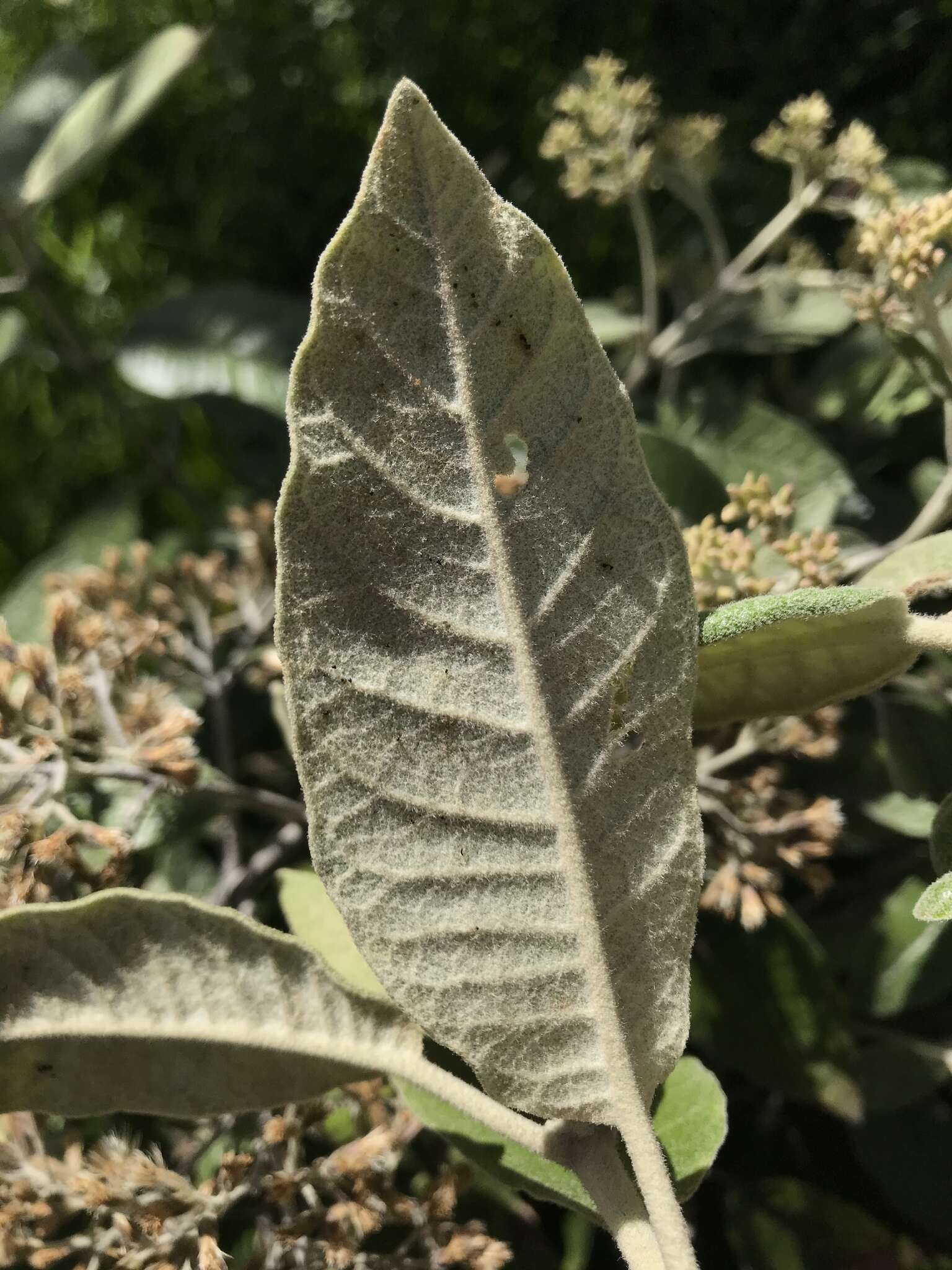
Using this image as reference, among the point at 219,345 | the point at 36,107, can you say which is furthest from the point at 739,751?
Answer: the point at 36,107

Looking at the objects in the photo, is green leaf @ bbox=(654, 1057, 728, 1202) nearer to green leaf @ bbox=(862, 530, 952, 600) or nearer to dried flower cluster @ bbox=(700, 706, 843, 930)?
dried flower cluster @ bbox=(700, 706, 843, 930)

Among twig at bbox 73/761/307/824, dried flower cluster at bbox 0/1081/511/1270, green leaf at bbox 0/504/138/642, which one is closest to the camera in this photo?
dried flower cluster at bbox 0/1081/511/1270

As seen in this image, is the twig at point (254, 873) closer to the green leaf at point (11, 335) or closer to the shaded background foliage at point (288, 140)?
the shaded background foliage at point (288, 140)

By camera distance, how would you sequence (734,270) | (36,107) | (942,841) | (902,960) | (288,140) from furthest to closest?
(288,140) < (36,107) < (734,270) < (902,960) < (942,841)

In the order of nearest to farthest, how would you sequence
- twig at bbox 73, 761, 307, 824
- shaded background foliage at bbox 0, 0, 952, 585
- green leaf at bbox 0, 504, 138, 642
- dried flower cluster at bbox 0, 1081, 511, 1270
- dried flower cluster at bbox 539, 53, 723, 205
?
dried flower cluster at bbox 0, 1081, 511, 1270 → twig at bbox 73, 761, 307, 824 → dried flower cluster at bbox 539, 53, 723, 205 → green leaf at bbox 0, 504, 138, 642 → shaded background foliage at bbox 0, 0, 952, 585

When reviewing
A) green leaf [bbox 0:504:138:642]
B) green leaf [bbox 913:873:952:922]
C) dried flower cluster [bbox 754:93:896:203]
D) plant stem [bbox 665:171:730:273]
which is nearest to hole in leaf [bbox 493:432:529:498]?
green leaf [bbox 913:873:952:922]

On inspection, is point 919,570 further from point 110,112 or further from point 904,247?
point 110,112

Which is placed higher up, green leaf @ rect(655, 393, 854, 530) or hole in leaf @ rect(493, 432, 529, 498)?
hole in leaf @ rect(493, 432, 529, 498)
